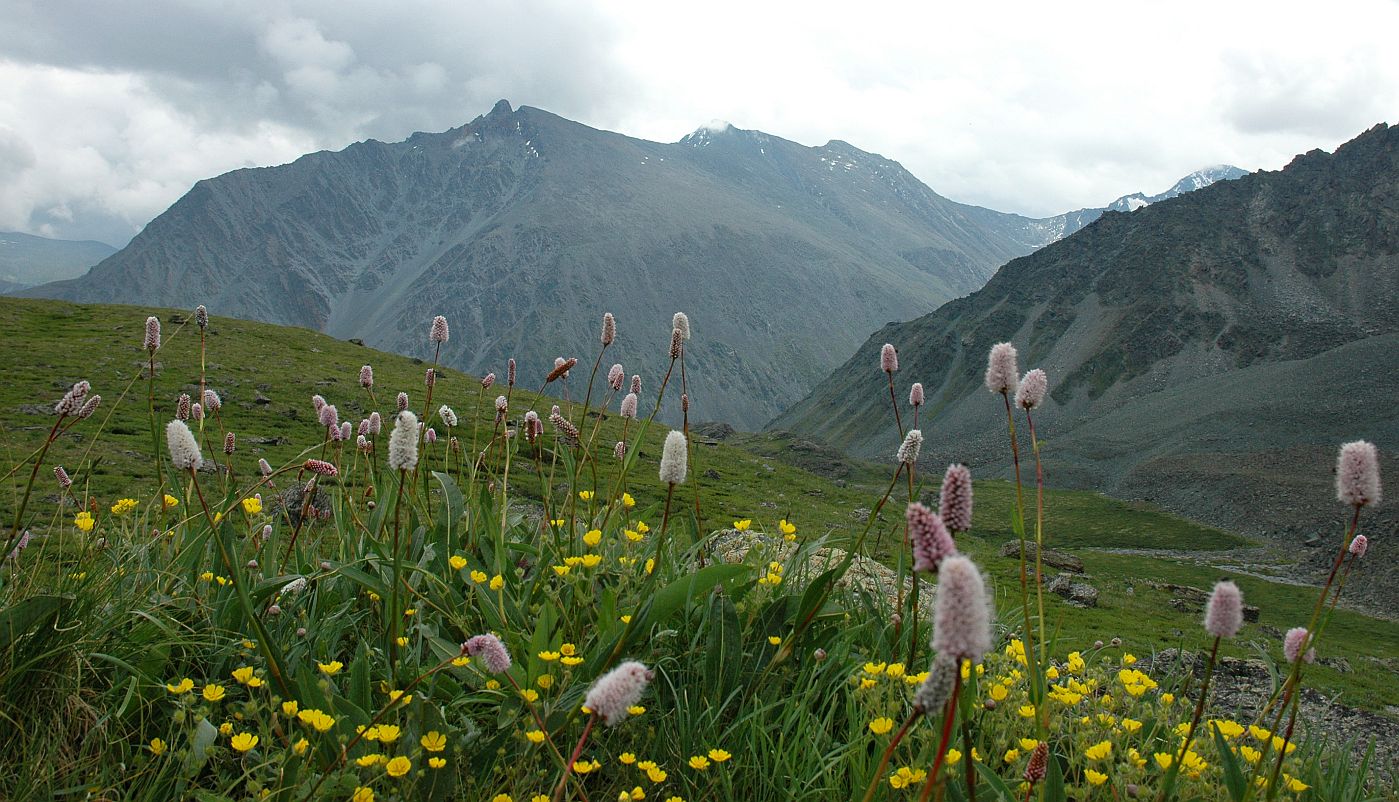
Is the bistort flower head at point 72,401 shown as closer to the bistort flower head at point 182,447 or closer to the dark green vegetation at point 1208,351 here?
the bistort flower head at point 182,447

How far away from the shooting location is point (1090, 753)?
325 cm

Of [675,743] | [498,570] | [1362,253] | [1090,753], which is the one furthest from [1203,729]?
[1362,253]

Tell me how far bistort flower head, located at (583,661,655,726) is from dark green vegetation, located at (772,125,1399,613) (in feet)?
241

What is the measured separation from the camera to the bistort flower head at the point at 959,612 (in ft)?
Answer: 4.91

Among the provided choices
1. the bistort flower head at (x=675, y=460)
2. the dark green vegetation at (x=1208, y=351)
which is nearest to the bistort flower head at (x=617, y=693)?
the bistort flower head at (x=675, y=460)

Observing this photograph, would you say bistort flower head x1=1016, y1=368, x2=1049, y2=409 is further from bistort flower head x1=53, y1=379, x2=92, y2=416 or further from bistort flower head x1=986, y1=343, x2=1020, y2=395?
bistort flower head x1=53, y1=379, x2=92, y2=416

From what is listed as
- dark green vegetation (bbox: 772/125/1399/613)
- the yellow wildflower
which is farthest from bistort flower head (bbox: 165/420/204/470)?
dark green vegetation (bbox: 772/125/1399/613)

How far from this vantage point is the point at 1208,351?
128 meters

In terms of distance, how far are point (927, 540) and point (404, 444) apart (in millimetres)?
2038

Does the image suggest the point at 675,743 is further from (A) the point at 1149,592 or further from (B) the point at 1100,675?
(A) the point at 1149,592

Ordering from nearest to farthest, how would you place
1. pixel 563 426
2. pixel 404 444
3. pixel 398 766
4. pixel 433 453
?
pixel 398 766 → pixel 404 444 → pixel 563 426 → pixel 433 453

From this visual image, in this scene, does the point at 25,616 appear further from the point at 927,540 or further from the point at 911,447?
the point at 911,447

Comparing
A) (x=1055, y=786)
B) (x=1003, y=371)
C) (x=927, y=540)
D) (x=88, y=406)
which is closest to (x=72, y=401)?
(x=88, y=406)

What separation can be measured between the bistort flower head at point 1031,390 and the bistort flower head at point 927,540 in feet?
4.80
